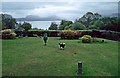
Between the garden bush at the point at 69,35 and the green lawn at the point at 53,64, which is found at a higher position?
the garden bush at the point at 69,35

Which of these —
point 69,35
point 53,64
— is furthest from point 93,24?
point 53,64

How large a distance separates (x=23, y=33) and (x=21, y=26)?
2958 millimetres

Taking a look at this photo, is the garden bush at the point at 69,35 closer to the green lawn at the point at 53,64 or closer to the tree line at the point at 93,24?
the tree line at the point at 93,24

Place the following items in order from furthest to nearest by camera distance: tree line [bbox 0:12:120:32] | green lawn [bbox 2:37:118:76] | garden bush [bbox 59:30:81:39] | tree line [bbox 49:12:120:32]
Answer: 1. tree line [bbox 0:12:120:32]
2. tree line [bbox 49:12:120:32]
3. garden bush [bbox 59:30:81:39]
4. green lawn [bbox 2:37:118:76]

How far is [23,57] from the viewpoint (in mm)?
12031

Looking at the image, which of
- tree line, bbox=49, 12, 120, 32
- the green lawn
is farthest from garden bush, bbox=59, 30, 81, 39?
the green lawn

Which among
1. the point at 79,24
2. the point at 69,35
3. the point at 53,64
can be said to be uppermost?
the point at 79,24

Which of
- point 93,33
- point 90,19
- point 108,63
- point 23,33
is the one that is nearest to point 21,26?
point 23,33

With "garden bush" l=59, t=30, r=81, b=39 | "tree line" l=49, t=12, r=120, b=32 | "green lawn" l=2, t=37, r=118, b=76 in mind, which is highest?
"tree line" l=49, t=12, r=120, b=32

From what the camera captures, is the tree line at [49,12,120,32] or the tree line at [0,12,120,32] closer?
the tree line at [49,12,120,32]

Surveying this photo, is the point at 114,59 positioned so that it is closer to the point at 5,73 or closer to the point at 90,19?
the point at 5,73

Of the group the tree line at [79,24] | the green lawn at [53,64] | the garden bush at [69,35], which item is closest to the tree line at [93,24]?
the tree line at [79,24]

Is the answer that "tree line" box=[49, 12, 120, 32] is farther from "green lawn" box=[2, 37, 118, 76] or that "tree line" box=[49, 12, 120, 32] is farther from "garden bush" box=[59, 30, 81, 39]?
"green lawn" box=[2, 37, 118, 76]

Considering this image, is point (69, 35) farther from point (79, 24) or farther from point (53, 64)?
point (53, 64)
